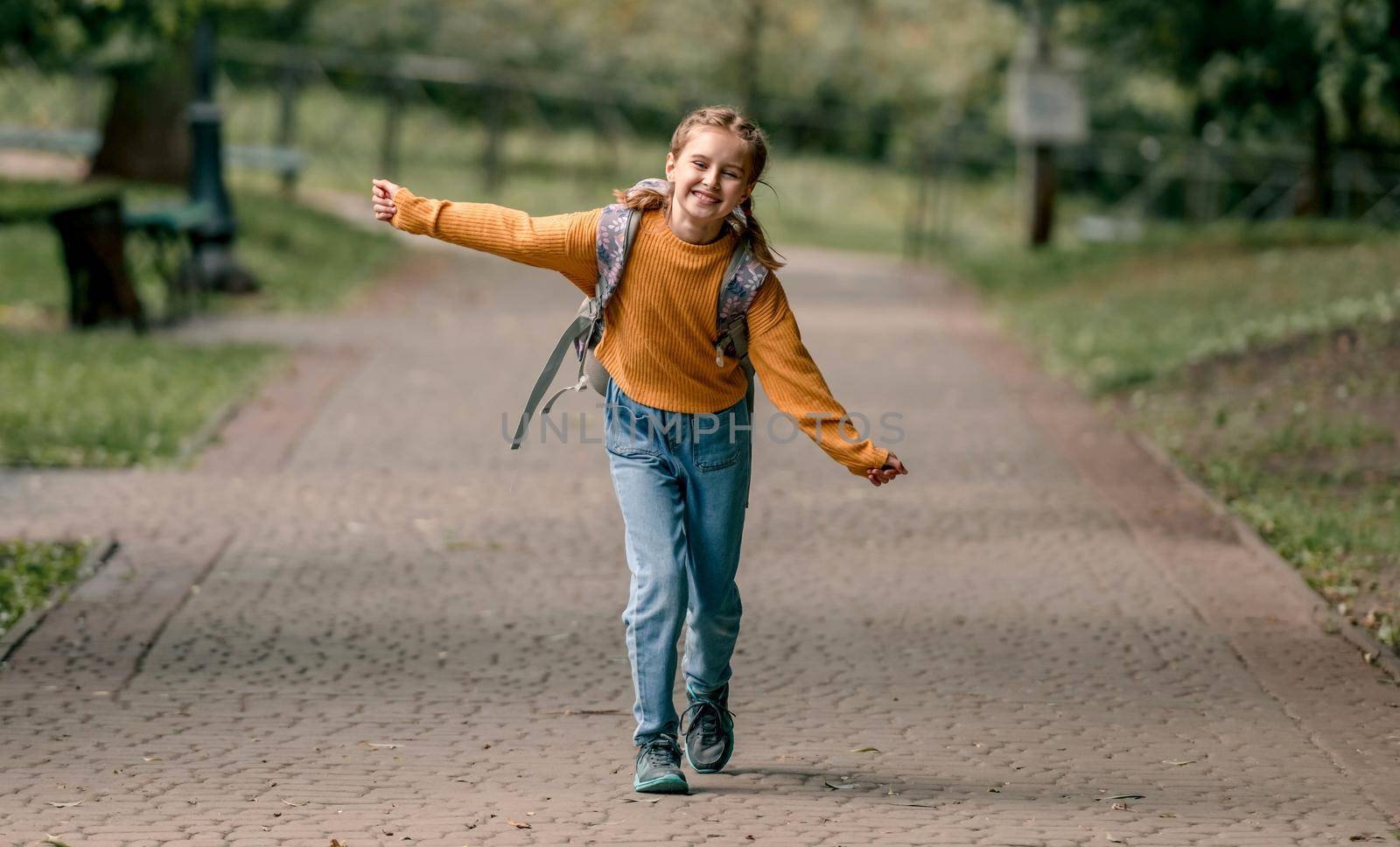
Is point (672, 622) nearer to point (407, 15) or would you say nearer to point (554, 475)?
point (554, 475)

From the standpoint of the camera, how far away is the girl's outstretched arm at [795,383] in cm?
462

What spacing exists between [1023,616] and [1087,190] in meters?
28.2

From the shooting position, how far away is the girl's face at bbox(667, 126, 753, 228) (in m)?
4.49

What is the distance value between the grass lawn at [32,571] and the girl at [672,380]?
107 inches

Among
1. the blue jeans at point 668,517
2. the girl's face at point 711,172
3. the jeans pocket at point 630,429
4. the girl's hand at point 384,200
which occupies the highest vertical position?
the girl's face at point 711,172

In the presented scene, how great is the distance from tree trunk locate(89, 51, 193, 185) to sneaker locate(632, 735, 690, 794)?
1887cm

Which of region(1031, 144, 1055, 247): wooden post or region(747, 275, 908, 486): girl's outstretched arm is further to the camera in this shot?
region(1031, 144, 1055, 247): wooden post

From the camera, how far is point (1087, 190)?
33.9 m

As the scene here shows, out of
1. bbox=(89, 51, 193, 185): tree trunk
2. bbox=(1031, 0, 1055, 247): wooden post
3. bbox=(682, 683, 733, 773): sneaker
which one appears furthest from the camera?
bbox=(1031, 0, 1055, 247): wooden post

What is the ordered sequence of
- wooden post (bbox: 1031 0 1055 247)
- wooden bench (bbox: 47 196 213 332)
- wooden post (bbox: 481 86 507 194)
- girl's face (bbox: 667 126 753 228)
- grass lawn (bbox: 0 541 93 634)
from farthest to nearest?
wooden post (bbox: 481 86 507 194) → wooden post (bbox: 1031 0 1055 247) → wooden bench (bbox: 47 196 213 332) → grass lawn (bbox: 0 541 93 634) → girl's face (bbox: 667 126 753 228)

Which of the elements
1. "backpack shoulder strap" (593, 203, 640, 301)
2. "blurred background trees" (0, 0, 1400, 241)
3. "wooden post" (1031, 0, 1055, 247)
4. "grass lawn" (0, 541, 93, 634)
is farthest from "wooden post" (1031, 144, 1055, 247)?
"backpack shoulder strap" (593, 203, 640, 301)

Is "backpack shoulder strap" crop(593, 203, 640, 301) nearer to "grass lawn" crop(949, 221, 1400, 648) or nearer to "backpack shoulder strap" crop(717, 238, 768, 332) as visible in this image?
"backpack shoulder strap" crop(717, 238, 768, 332)

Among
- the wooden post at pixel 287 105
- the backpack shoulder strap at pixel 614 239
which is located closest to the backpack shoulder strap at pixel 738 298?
the backpack shoulder strap at pixel 614 239

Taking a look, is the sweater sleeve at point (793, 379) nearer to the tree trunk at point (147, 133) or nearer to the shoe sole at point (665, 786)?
the shoe sole at point (665, 786)
